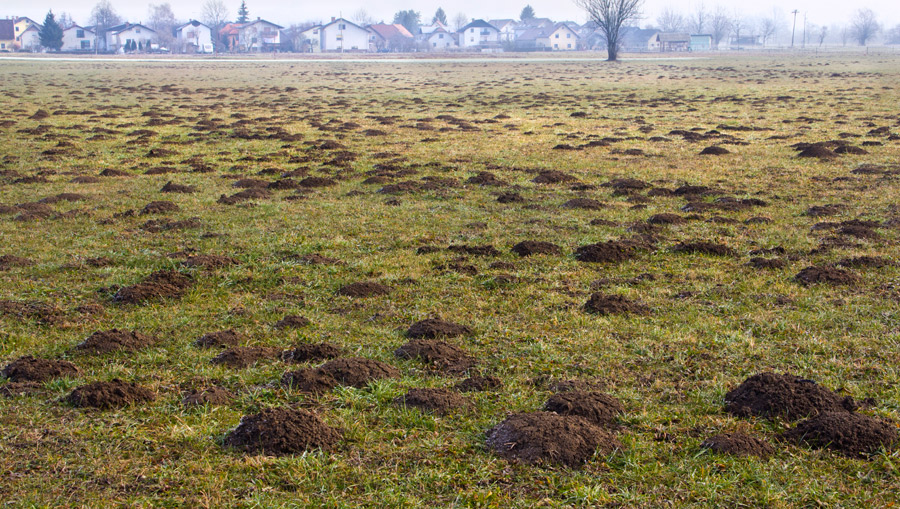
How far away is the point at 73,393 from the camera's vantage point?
17.8 ft

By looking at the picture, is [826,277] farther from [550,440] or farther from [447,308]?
[550,440]

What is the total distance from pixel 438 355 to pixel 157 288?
336cm

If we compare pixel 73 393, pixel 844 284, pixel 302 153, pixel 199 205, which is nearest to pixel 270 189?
pixel 199 205

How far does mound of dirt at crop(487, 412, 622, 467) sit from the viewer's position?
4555 mm

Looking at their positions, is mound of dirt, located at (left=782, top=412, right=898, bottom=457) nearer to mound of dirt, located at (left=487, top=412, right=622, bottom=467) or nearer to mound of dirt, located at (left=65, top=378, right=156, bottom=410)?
mound of dirt, located at (left=487, top=412, right=622, bottom=467)

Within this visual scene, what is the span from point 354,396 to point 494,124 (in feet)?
62.0

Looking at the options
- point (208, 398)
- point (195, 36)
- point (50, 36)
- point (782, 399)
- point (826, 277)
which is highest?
point (195, 36)

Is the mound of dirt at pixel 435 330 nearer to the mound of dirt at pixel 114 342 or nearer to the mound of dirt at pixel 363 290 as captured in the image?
the mound of dirt at pixel 363 290

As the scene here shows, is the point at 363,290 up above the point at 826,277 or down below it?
below

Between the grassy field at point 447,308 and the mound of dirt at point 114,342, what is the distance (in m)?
0.09

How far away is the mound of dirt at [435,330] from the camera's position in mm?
6598

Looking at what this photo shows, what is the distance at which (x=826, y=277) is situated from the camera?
783 centimetres

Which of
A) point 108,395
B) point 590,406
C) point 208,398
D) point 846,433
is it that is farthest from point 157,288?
point 846,433

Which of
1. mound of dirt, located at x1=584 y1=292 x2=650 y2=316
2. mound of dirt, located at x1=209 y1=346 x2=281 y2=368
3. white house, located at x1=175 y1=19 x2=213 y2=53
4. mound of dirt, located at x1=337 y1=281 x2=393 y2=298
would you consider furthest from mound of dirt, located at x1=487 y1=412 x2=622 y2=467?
white house, located at x1=175 y1=19 x2=213 y2=53
